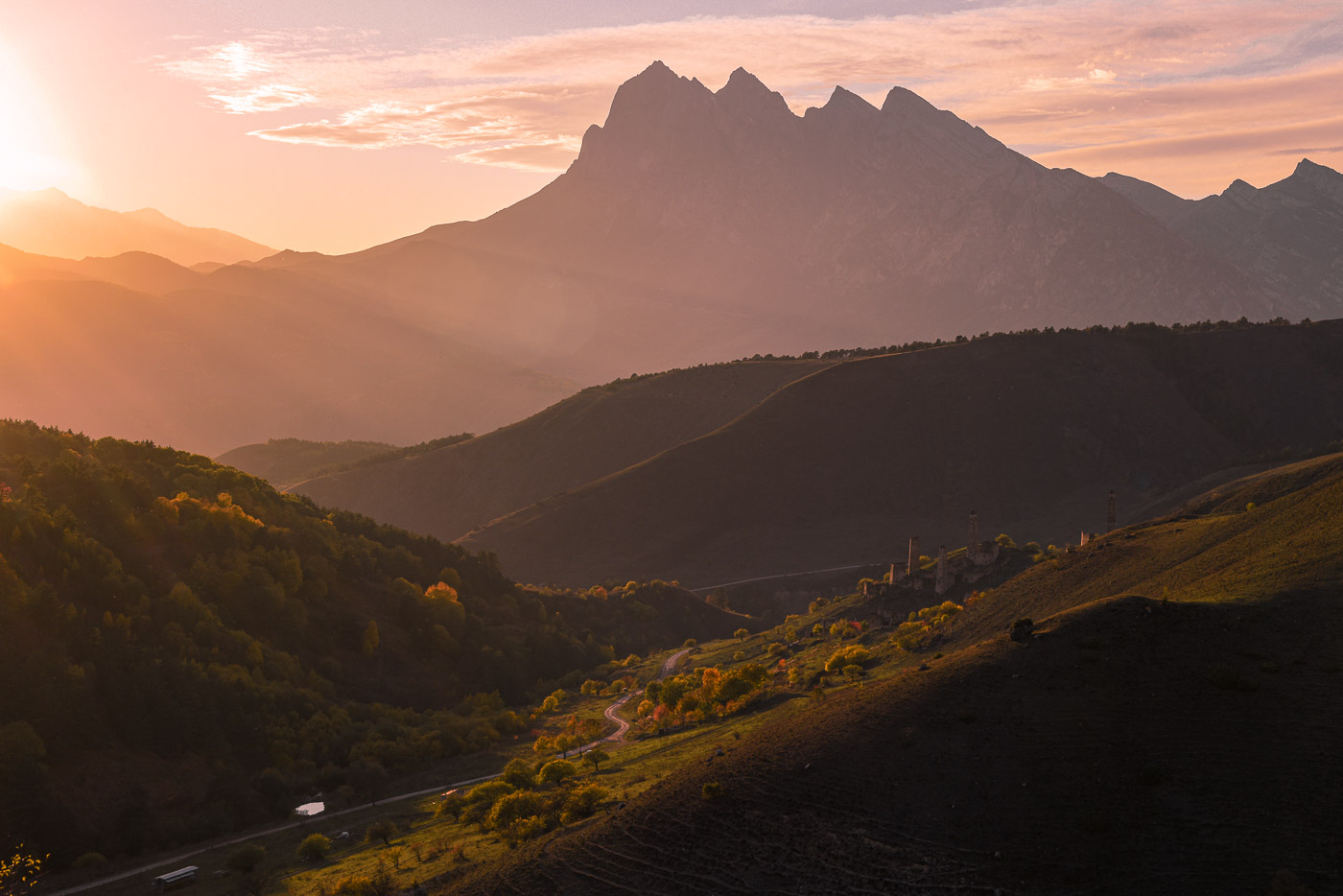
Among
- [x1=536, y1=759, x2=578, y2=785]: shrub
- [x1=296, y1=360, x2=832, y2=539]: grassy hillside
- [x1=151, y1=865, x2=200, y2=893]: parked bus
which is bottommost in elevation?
[x1=151, y1=865, x2=200, y2=893]: parked bus

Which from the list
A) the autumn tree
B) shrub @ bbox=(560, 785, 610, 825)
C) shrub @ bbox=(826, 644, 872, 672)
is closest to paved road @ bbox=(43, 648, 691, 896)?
the autumn tree

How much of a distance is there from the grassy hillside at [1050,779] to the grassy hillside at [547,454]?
4128 inches

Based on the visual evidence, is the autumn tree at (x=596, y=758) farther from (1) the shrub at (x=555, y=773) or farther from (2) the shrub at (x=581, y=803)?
(2) the shrub at (x=581, y=803)

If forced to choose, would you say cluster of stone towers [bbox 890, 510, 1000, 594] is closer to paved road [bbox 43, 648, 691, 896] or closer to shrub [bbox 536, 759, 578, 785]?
paved road [bbox 43, 648, 691, 896]

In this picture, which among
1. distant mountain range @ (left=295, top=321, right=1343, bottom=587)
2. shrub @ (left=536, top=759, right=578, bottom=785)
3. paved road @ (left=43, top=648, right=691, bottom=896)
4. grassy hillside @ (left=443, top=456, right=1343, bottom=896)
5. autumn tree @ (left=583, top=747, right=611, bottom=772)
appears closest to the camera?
grassy hillside @ (left=443, top=456, right=1343, bottom=896)

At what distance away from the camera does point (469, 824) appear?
1419 inches

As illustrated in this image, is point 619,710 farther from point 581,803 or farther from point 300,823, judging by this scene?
point 581,803

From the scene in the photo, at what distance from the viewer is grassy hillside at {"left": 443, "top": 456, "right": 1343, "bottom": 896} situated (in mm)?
22938

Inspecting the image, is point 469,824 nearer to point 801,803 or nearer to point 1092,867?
point 801,803

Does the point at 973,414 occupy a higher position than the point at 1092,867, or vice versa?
the point at 973,414

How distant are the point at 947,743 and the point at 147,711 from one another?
115 ft

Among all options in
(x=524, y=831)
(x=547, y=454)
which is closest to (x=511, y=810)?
(x=524, y=831)

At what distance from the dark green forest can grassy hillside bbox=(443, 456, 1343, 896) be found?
20.5m

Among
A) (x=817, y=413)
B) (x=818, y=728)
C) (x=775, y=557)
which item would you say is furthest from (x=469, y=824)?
(x=817, y=413)
